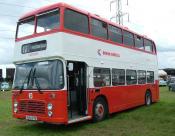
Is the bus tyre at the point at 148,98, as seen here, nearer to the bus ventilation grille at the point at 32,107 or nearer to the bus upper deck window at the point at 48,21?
the bus ventilation grille at the point at 32,107

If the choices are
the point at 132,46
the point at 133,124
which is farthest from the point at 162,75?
the point at 133,124

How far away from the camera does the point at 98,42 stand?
1409 centimetres

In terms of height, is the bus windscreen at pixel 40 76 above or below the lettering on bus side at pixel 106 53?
below

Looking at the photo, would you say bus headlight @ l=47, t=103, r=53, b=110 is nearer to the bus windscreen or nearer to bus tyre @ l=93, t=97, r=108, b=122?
the bus windscreen

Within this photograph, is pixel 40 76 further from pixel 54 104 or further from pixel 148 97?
A: pixel 148 97

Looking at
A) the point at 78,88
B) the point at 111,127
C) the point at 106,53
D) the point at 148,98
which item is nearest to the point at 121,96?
the point at 106,53

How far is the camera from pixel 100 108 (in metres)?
13.9

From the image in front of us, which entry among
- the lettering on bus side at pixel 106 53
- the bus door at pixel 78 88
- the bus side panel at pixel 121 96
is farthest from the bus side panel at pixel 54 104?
the lettering on bus side at pixel 106 53

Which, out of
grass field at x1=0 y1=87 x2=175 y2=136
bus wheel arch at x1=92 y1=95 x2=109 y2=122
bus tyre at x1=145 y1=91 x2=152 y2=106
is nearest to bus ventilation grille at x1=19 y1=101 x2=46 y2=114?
grass field at x1=0 y1=87 x2=175 y2=136

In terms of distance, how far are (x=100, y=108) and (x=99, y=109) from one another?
9cm

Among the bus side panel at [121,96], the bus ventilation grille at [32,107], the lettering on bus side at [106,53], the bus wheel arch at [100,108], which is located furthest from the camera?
the lettering on bus side at [106,53]

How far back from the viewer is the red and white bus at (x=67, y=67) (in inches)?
460

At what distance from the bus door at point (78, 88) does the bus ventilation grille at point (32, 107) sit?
1.30 meters

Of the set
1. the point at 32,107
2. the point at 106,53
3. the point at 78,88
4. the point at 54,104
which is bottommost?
the point at 32,107
